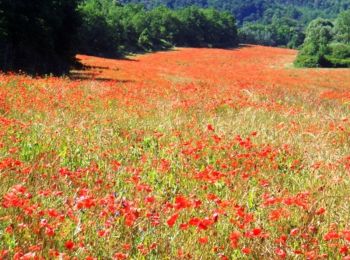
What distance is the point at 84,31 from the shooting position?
55.8 meters

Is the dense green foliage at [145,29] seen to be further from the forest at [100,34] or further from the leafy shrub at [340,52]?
the leafy shrub at [340,52]

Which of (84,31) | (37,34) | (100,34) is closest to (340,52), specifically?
(100,34)

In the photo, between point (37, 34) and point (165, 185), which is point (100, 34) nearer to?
point (37, 34)

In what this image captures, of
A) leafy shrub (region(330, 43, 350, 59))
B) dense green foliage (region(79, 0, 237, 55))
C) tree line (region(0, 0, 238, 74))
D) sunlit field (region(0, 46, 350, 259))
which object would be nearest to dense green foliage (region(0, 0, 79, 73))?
tree line (region(0, 0, 238, 74))

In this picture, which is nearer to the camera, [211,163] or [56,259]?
[56,259]

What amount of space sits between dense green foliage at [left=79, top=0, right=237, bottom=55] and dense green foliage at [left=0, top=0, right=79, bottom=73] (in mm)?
17740

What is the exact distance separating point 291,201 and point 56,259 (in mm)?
2249

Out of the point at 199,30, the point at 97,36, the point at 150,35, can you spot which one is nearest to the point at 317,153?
the point at 97,36

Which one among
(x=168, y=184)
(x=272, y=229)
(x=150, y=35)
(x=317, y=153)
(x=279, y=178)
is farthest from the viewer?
(x=150, y=35)

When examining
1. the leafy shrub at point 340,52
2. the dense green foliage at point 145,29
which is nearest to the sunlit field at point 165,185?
the dense green foliage at point 145,29

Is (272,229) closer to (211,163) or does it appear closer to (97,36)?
(211,163)

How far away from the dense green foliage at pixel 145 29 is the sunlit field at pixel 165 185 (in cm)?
3885

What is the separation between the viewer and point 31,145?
6.19m

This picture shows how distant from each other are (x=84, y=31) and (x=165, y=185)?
53.1 m
